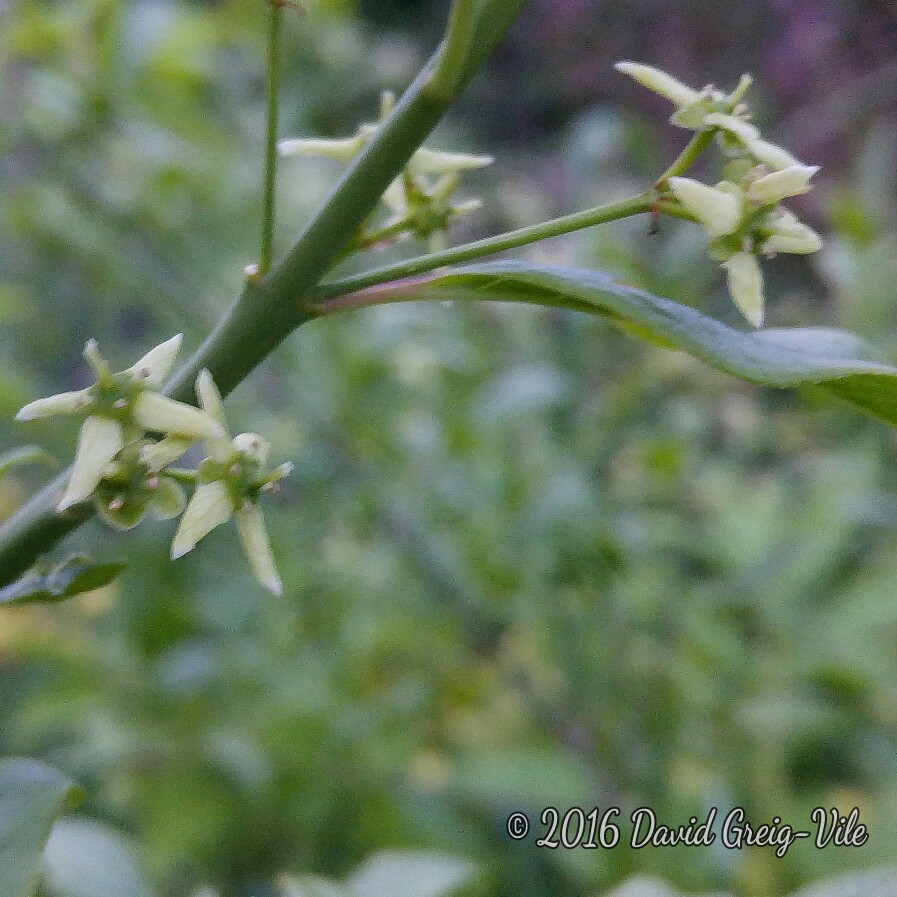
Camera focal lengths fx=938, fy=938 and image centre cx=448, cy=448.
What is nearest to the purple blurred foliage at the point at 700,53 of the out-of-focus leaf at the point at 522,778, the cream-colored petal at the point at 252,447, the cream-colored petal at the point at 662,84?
the out-of-focus leaf at the point at 522,778

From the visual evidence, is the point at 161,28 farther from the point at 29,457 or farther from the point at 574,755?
the point at 574,755

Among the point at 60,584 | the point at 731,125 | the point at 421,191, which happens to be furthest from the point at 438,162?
the point at 60,584

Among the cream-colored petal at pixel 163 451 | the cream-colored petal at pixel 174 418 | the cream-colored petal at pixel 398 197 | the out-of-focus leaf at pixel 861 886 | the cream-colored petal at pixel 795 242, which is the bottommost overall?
the out-of-focus leaf at pixel 861 886

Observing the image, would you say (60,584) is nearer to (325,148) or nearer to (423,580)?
(325,148)

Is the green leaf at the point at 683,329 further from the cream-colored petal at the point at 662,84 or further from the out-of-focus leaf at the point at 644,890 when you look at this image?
the out-of-focus leaf at the point at 644,890

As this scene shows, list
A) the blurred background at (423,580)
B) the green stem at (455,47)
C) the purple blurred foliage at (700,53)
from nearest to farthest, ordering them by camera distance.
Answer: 1. the green stem at (455,47)
2. the blurred background at (423,580)
3. the purple blurred foliage at (700,53)

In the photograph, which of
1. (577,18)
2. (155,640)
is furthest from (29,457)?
(577,18)

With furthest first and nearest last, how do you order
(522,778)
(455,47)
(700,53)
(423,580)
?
(700,53)
(423,580)
(522,778)
(455,47)
